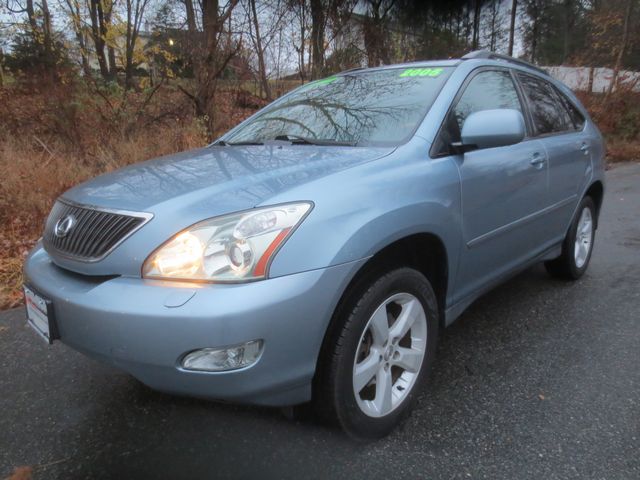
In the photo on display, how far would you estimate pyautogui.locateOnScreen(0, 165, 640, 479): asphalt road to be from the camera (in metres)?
1.92

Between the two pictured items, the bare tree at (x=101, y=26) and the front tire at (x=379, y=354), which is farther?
the bare tree at (x=101, y=26)

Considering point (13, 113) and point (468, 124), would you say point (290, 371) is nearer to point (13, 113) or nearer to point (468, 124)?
point (468, 124)

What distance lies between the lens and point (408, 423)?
218cm

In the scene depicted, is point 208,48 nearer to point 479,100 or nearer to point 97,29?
point 97,29

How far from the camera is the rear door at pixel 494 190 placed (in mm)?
Answer: 2416

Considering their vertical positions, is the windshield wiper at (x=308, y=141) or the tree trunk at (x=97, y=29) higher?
the tree trunk at (x=97, y=29)

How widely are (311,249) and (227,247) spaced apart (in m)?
0.28

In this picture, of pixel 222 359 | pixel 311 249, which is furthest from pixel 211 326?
pixel 311 249

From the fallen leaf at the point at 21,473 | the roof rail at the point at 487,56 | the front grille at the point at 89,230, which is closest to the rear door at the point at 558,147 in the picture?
the roof rail at the point at 487,56

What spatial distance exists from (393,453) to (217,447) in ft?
2.35

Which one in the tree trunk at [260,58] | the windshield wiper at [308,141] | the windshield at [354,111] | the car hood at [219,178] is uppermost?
the tree trunk at [260,58]

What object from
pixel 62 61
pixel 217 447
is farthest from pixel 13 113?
pixel 217 447

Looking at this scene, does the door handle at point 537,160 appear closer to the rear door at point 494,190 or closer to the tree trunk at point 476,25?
the rear door at point 494,190

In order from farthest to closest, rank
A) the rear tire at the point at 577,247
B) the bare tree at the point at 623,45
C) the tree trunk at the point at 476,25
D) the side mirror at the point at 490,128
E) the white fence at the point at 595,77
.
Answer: the tree trunk at the point at 476,25
the white fence at the point at 595,77
the bare tree at the point at 623,45
the rear tire at the point at 577,247
the side mirror at the point at 490,128
